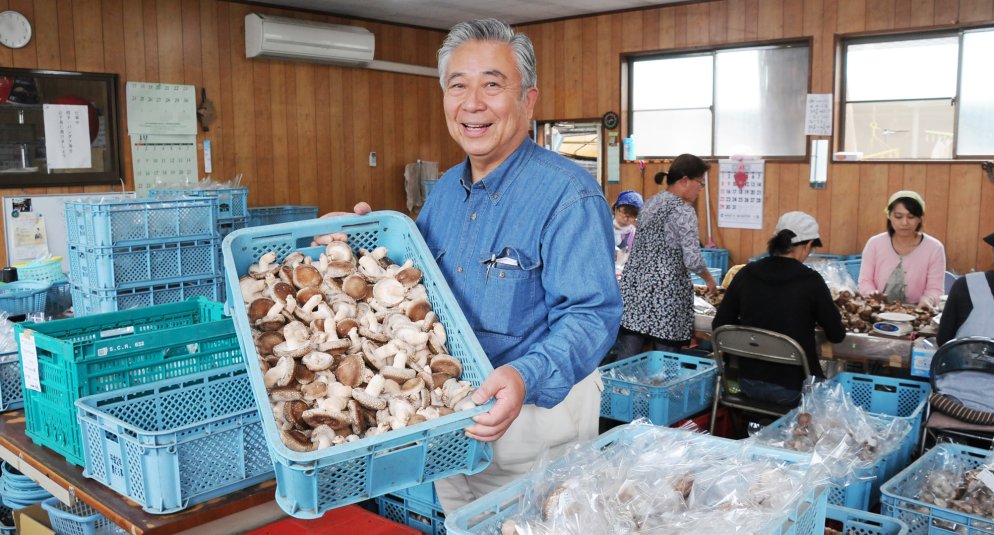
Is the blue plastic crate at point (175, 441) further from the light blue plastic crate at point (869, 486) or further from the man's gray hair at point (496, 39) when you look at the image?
the light blue plastic crate at point (869, 486)

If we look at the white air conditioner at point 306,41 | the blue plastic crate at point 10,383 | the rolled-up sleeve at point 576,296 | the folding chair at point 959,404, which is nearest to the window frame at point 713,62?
the white air conditioner at point 306,41

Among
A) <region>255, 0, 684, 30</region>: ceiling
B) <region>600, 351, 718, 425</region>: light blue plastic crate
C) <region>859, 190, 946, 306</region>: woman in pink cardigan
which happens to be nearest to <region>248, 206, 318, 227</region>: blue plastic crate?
<region>255, 0, 684, 30</region>: ceiling

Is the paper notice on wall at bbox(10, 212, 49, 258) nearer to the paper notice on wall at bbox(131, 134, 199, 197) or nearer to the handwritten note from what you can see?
the paper notice on wall at bbox(131, 134, 199, 197)

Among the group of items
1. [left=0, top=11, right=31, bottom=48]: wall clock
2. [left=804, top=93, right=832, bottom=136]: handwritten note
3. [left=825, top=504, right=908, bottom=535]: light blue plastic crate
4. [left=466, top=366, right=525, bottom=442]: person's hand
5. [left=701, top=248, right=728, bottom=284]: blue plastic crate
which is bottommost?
[left=825, top=504, right=908, bottom=535]: light blue plastic crate

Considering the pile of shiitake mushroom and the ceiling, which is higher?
the ceiling

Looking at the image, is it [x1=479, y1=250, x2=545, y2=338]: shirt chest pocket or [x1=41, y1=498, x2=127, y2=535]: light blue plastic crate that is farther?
[x1=41, y1=498, x2=127, y2=535]: light blue plastic crate

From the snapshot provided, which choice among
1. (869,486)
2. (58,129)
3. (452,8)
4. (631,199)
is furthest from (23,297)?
(452,8)

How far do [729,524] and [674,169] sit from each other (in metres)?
3.41

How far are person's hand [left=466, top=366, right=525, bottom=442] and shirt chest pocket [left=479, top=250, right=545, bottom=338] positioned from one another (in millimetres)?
316

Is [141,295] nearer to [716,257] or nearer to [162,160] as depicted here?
[162,160]

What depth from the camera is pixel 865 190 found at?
611cm

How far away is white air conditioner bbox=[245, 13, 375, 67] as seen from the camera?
6.29 meters

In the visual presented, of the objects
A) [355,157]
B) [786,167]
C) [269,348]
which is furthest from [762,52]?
[269,348]

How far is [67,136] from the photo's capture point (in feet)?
17.9
